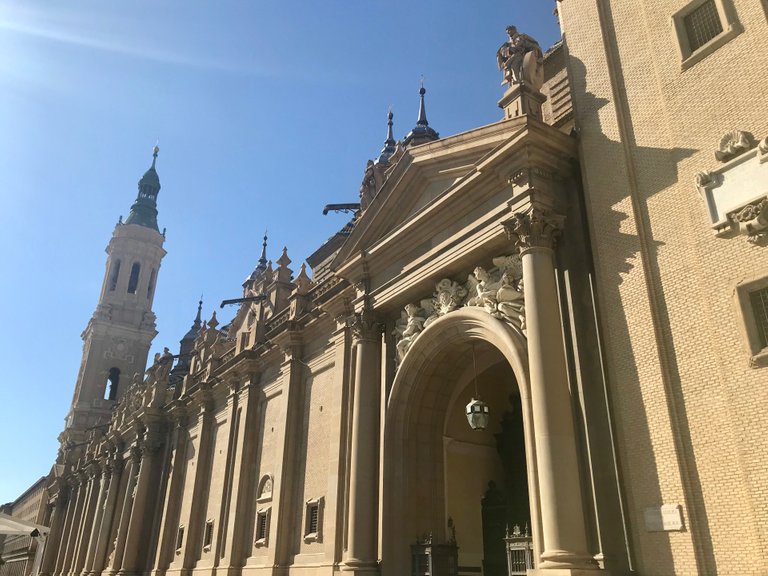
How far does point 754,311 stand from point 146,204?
76.8 meters

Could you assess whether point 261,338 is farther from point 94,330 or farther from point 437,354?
point 94,330

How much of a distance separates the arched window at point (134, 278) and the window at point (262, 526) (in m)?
53.3

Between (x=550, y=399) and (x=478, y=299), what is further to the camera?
(x=478, y=299)

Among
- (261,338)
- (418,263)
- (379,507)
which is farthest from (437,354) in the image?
(261,338)

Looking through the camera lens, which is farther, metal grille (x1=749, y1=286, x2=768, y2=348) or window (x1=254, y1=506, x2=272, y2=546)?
window (x1=254, y1=506, x2=272, y2=546)

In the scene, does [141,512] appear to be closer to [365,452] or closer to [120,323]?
[365,452]

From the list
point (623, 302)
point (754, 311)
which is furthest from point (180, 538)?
point (754, 311)

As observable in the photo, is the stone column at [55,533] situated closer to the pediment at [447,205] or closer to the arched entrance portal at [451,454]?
the arched entrance portal at [451,454]

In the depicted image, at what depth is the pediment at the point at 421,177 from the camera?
16.0 meters

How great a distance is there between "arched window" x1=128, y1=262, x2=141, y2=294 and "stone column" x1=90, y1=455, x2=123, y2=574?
2994cm

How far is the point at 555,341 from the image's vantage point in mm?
13148

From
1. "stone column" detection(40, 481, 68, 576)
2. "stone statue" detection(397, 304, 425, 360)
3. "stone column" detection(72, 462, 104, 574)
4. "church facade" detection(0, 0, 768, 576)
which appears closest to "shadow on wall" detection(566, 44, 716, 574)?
"church facade" detection(0, 0, 768, 576)

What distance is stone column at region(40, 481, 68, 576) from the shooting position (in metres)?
57.2

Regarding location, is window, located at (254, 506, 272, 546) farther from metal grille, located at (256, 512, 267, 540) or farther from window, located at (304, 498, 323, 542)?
window, located at (304, 498, 323, 542)
